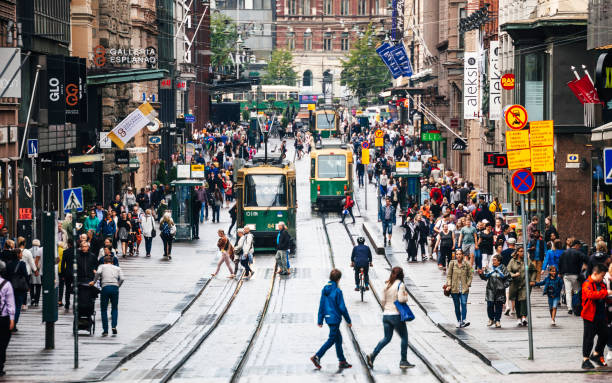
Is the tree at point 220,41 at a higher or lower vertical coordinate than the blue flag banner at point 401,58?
higher

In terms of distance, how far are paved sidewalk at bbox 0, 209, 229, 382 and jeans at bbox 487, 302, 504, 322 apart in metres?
6.46

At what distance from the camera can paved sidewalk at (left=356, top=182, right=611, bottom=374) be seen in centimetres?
1900

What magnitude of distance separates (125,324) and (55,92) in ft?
56.7

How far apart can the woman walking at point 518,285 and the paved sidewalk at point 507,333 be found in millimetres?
284

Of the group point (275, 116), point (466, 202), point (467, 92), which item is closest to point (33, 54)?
point (466, 202)

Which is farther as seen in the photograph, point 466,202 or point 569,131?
point 466,202

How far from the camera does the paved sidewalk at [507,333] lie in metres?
19.0

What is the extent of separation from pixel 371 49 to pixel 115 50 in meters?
80.9

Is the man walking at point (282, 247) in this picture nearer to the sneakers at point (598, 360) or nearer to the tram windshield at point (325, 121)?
the sneakers at point (598, 360)

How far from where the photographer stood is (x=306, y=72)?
174 meters

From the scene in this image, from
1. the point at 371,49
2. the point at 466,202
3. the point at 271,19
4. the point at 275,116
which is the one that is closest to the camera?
the point at 466,202

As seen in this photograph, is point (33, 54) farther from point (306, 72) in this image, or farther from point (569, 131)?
point (306, 72)

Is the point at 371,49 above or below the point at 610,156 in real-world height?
above

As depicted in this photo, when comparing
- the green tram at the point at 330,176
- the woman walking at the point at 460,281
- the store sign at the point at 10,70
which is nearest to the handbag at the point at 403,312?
the woman walking at the point at 460,281
